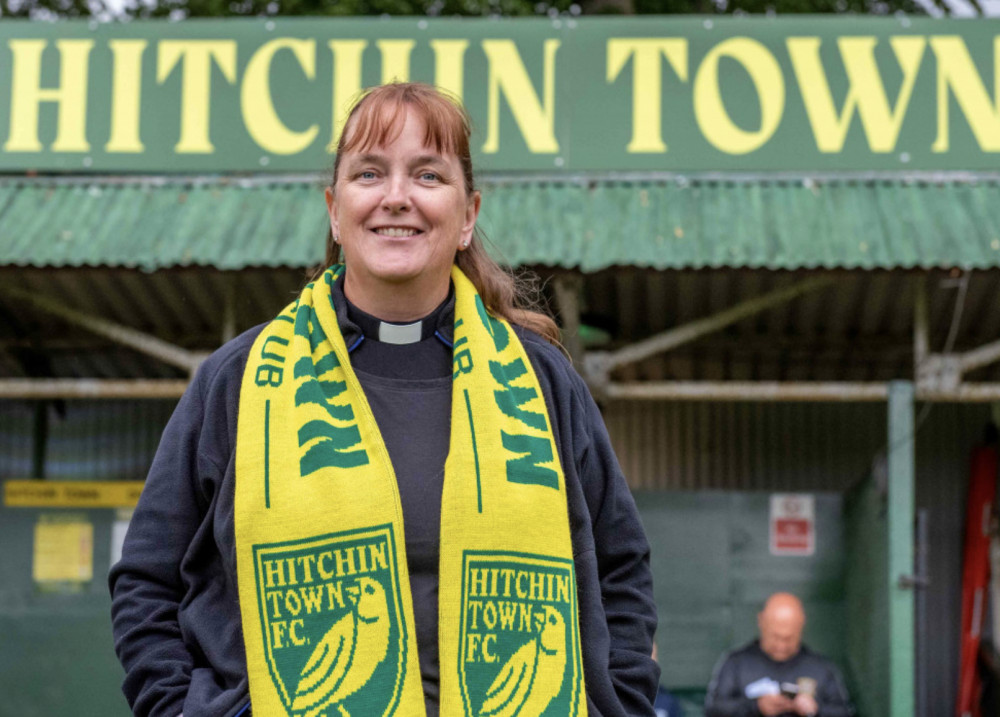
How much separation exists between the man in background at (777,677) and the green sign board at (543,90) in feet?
8.46

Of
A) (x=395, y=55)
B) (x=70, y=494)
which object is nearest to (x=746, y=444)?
(x=395, y=55)

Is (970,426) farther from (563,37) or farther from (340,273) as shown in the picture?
(340,273)

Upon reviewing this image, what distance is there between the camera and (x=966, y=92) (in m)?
7.82

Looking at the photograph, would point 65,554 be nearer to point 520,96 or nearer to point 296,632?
point 520,96

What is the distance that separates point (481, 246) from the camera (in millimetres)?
2627

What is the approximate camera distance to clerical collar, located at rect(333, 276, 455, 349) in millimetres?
2395

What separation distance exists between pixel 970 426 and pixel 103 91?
6.12 meters

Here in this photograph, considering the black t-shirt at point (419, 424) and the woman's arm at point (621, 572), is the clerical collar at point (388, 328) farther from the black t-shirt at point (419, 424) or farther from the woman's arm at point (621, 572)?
the woman's arm at point (621, 572)

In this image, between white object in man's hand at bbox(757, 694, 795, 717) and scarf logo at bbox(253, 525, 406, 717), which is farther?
white object in man's hand at bbox(757, 694, 795, 717)

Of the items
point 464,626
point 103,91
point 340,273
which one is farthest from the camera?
point 103,91

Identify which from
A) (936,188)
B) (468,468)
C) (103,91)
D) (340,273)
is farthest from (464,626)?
(103,91)

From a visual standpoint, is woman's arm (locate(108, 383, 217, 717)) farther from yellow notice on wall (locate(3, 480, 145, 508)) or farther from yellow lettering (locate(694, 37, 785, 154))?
yellow notice on wall (locate(3, 480, 145, 508))

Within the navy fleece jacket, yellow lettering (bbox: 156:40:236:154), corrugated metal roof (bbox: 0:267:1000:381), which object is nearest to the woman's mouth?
the navy fleece jacket

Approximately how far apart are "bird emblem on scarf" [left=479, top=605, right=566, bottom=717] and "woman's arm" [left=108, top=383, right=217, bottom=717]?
0.51 meters
